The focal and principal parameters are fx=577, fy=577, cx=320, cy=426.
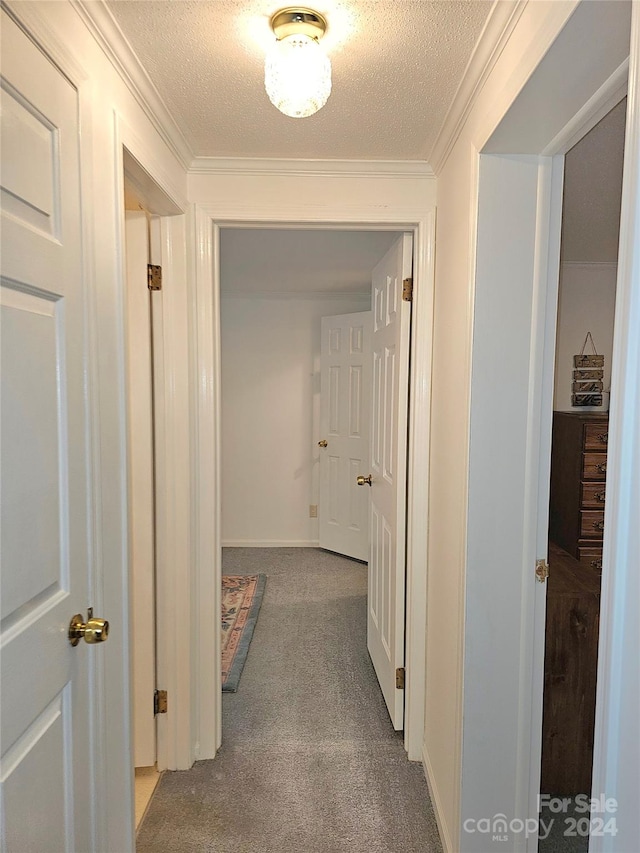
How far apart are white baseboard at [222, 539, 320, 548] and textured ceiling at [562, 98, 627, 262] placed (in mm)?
3003

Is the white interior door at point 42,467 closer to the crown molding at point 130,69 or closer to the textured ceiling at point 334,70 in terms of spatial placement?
the crown molding at point 130,69

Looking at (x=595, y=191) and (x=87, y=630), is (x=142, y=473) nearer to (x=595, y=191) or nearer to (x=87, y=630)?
(x=87, y=630)

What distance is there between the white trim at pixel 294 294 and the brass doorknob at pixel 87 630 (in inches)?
154

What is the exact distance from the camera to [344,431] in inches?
183

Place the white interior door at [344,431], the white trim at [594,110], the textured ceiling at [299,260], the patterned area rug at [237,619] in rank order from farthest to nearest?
1. the white interior door at [344,431]
2. the textured ceiling at [299,260]
3. the patterned area rug at [237,619]
4. the white trim at [594,110]

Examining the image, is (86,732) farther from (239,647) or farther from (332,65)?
(239,647)

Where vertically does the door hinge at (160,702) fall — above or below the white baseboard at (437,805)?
A: above

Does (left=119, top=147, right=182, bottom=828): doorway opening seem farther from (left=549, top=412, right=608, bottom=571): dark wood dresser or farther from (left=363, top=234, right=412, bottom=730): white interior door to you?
(left=549, top=412, right=608, bottom=571): dark wood dresser

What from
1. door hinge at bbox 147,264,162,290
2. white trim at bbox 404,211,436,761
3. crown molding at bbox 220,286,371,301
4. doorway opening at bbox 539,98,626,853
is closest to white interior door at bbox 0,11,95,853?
door hinge at bbox 147,264,162,290

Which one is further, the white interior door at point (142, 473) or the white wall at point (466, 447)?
the white interior door at point (142, 473)

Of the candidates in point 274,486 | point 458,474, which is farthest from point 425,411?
point 274,486

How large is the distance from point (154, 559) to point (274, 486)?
9.57 feet

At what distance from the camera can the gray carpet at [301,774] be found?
5.98ft

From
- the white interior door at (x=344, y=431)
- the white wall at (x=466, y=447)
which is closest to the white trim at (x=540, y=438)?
the white wall at (x=466, y=447)
